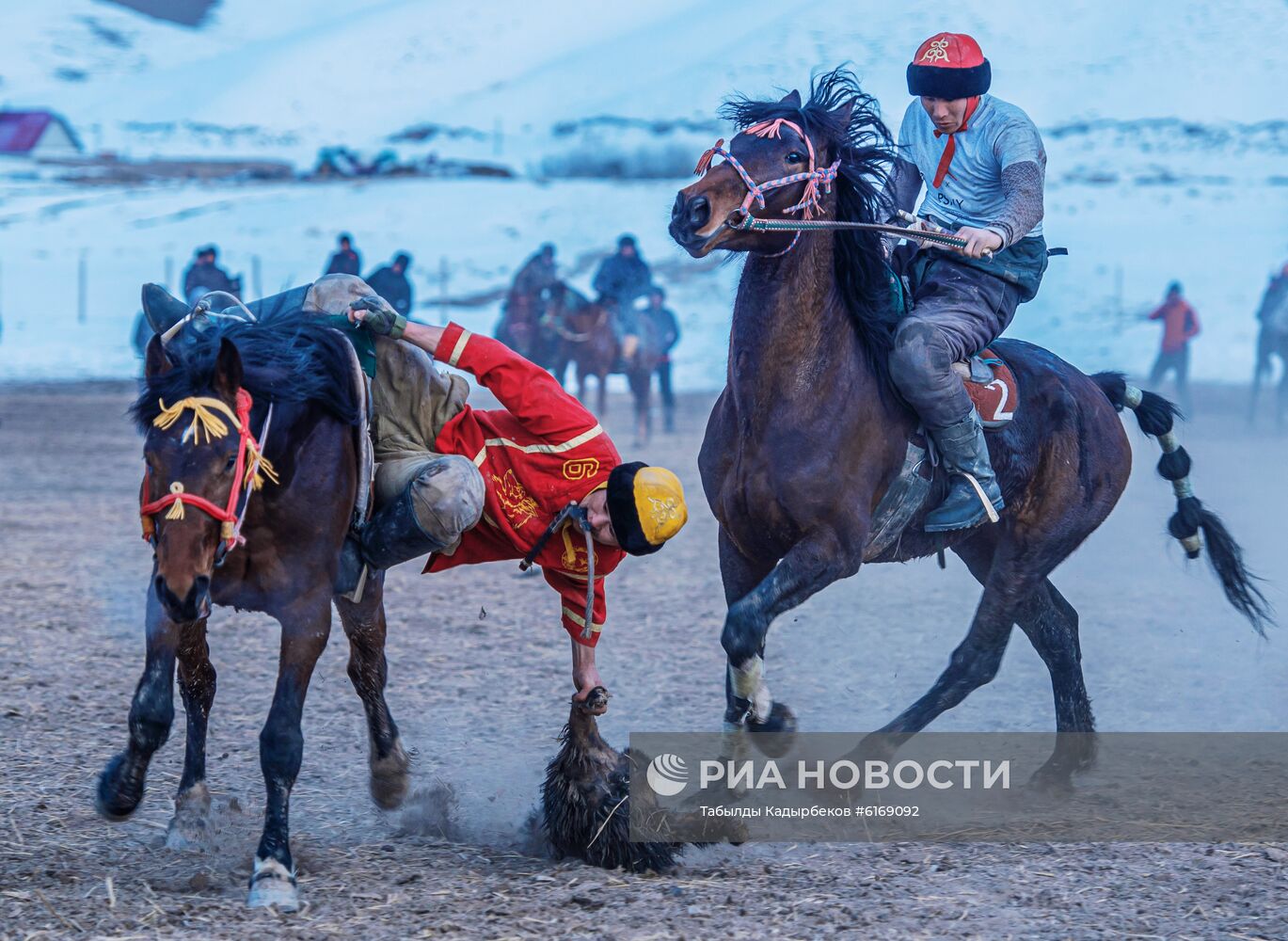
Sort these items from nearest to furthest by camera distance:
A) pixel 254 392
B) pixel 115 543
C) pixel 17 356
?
pixel 254 392 → pixel 115 543 → pixel 17 356

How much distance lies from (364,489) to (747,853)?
5.05 ft

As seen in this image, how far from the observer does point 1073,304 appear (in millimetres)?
28031

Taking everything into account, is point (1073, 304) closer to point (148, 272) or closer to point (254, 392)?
point (148, 272)

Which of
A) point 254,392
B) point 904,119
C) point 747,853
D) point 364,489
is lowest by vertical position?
point 747,853

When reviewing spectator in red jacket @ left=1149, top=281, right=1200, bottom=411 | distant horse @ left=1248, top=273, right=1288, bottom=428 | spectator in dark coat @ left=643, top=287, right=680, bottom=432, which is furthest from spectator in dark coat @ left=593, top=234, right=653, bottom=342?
distant horse @ left=1248, top=273, right=1288, bottom=428

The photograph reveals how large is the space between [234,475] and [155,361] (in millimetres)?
405

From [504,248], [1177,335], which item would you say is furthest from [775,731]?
[504,248]

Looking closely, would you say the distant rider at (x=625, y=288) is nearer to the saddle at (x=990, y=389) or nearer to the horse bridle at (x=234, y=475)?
the saddle at (x=990, y=389)

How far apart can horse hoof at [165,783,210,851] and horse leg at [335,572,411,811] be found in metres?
0.53

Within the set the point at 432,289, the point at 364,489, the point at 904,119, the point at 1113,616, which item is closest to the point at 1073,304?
the point at 432,289

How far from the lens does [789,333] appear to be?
173 inches

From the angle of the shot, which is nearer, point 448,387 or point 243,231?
point 448,387

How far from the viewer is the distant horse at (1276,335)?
18.1 metres

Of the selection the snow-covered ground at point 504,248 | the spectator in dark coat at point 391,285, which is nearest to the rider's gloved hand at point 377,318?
the spectator in dark coat at point 391,285
